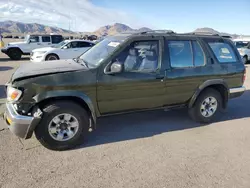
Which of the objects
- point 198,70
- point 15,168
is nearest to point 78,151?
point 15,168

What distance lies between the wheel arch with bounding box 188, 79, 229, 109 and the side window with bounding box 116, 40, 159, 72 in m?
1.14

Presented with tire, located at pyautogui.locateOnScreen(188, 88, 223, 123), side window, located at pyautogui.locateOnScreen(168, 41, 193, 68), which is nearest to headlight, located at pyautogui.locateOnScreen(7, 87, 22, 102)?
side window, located at pyautogui.locateOnScreen(168, 41, 193, 68)

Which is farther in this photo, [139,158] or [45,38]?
[45,38]

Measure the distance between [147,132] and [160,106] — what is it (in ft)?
1.87

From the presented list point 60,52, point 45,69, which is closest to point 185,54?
point 45,69

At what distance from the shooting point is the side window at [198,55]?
4777 millimetres

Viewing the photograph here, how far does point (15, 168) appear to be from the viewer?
323cm

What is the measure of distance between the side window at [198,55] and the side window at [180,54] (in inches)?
4.1

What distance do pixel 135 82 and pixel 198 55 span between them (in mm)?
1598

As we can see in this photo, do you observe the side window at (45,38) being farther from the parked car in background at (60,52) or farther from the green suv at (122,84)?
the green suv at (122,84)

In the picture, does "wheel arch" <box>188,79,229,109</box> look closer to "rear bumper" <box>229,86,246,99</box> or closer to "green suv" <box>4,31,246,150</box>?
"green suv" <box>4,31,246,150</box>

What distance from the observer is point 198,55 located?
4809 millimetres

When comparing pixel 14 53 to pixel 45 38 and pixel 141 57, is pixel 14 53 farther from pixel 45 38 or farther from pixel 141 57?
pixel 141 57

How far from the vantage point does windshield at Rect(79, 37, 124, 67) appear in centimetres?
408
